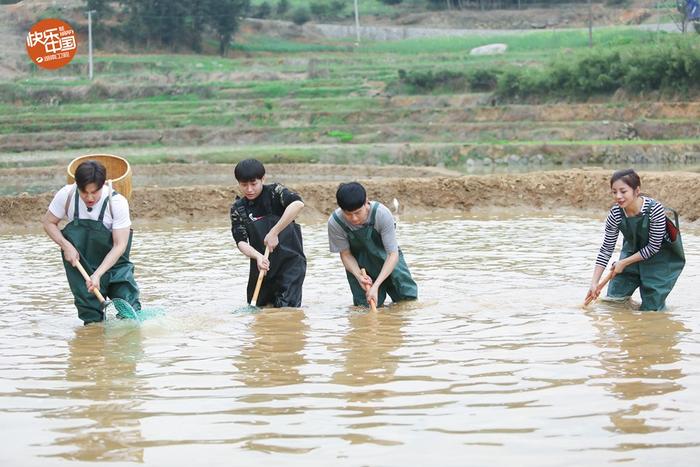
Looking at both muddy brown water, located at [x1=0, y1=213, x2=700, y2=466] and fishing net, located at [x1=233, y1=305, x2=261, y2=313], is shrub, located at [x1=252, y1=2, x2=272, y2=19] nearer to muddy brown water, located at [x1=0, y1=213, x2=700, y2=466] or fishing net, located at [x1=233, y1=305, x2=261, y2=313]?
muddy brown water, located at [x1=0, y1=213, x2=700, y2=466]

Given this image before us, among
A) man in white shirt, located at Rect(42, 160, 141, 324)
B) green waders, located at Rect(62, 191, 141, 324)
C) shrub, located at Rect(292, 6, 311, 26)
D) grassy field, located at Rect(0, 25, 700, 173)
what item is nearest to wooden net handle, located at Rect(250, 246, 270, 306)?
green waders, located at Rect(62, 191, 141, 324)

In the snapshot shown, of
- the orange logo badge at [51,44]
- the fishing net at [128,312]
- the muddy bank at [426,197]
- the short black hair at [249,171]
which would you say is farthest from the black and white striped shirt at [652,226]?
the orange logo badge at [51,44]

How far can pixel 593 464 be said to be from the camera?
453 cm

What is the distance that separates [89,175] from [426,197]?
40.2 ft

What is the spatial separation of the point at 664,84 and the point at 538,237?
2585 cm

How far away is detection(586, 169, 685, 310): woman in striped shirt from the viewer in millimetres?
8203

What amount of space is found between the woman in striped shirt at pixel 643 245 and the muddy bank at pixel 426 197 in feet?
32.2

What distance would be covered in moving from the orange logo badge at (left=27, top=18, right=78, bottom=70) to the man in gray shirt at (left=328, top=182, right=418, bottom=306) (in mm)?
45840

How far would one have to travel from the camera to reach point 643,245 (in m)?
8.41

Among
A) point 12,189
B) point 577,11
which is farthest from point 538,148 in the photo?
point 577,11

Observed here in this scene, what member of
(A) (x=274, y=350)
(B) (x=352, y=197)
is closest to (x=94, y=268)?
(A) (x=274, y=350)

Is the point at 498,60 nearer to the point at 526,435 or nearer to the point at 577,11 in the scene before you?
the point at 577,11

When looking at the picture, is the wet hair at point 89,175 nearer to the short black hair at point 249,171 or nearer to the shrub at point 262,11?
the short black hair at point 249,171

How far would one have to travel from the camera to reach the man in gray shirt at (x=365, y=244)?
8211 mm
